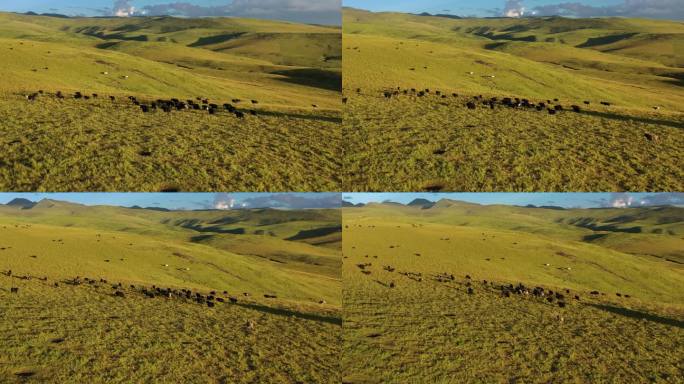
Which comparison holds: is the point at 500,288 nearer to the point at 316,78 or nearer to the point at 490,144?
the point at 490,144

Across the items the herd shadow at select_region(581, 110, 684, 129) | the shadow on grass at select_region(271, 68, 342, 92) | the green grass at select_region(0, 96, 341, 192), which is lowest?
the green grass at select_region(0, 96, 341, 192)

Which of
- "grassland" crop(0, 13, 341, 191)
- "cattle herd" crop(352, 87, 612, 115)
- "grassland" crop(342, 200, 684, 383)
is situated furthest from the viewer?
"cattle herd" crop(352, 87, 612, 115)

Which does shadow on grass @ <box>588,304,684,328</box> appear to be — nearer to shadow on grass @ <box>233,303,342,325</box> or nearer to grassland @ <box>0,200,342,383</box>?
shadow on grass @ <box>233,303,342,325</box>

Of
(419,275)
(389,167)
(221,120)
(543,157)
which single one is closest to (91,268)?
(221,120)

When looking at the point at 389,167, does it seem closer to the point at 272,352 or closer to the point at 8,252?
the point at 272,352

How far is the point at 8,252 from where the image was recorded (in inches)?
2219

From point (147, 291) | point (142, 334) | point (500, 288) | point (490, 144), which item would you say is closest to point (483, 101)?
point (490, 144)

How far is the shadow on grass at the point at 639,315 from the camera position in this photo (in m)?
33.2

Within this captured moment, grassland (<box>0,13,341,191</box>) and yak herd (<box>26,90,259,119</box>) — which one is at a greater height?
yak herd (<box>26,90,259,119</box>)

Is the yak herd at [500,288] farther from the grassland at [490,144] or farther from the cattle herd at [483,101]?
the cattle herd at [483,101]

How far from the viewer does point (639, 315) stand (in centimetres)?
3491

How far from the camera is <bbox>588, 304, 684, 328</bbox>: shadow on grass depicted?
33250 millimetres

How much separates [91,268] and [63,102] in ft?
59.8

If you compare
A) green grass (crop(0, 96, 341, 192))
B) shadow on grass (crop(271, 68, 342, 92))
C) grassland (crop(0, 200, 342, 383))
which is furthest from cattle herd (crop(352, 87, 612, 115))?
shadow on grass (crop(271, 68, 342, 92))
